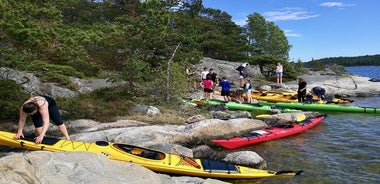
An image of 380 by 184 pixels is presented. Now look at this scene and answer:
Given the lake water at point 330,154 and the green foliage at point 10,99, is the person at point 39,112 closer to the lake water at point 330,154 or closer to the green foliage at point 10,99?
the green foliage at point 10,99

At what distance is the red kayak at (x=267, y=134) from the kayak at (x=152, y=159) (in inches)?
123

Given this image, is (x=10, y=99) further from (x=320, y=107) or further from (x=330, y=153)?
(x=320, y=107)

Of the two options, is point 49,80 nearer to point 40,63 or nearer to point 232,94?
point 40,63

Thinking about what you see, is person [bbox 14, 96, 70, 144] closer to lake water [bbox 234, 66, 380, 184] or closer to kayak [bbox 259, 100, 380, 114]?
lake water [bbox 234, 66, 380, 184]

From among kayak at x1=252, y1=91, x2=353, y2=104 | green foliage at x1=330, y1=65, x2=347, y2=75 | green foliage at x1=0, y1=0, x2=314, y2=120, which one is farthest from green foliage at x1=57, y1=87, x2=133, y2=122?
green foliage at x1=330, y1=65, x2=347, y2=75

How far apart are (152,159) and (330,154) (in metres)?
6.08

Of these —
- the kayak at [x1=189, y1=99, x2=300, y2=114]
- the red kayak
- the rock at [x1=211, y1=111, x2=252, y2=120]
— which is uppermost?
the kayak at [x1=189, y1=99, x2=300, y2=114]

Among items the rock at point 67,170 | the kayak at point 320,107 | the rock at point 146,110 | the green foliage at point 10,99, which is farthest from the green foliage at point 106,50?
the rock at point 67,170

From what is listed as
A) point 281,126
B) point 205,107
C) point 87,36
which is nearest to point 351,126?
point 281,126

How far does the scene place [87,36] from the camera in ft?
58.2

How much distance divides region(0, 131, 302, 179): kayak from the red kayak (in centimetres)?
313

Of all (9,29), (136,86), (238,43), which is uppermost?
(238,43)

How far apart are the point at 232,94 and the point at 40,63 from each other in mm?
11770

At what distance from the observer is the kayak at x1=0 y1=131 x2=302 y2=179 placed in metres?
8.33
